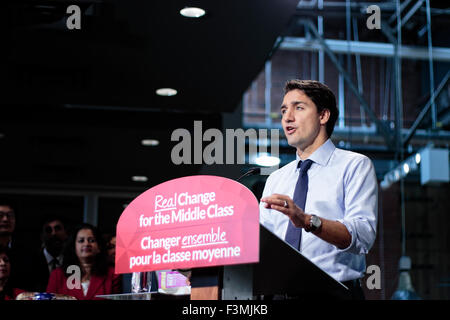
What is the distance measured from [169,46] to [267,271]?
2.98 meters

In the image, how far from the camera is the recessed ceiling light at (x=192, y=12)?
362cm

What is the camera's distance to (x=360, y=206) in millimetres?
1689

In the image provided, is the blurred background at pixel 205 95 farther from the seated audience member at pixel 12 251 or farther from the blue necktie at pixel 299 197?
the seated audience member at pixel 12 251

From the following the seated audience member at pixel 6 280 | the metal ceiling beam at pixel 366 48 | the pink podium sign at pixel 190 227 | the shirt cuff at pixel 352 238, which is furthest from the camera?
the metal ceiling beam at pixel 366 48

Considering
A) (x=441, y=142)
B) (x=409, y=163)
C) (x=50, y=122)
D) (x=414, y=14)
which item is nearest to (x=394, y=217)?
(x=441, y=142)

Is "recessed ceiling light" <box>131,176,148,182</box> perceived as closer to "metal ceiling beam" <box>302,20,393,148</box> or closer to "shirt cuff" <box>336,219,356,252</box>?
"metal ceiling beam" <box>302,20,393,148</box>

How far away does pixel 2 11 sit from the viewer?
3693 mm

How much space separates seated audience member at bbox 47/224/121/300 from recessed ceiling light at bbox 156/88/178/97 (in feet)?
5.77

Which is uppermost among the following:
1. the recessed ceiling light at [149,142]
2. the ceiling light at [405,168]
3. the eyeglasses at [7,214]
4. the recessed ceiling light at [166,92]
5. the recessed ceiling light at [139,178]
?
the recessed ceiling light at [166,92]

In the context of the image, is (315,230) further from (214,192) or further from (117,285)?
(117,285)

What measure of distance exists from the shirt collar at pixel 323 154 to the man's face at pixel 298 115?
2.4 inches

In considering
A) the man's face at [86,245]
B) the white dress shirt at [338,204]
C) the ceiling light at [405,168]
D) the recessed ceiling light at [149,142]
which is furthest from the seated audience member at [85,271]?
the ceiling light at [405,168]

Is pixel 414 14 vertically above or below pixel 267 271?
above

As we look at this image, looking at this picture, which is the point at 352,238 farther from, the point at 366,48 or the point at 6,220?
the point at 366,48
